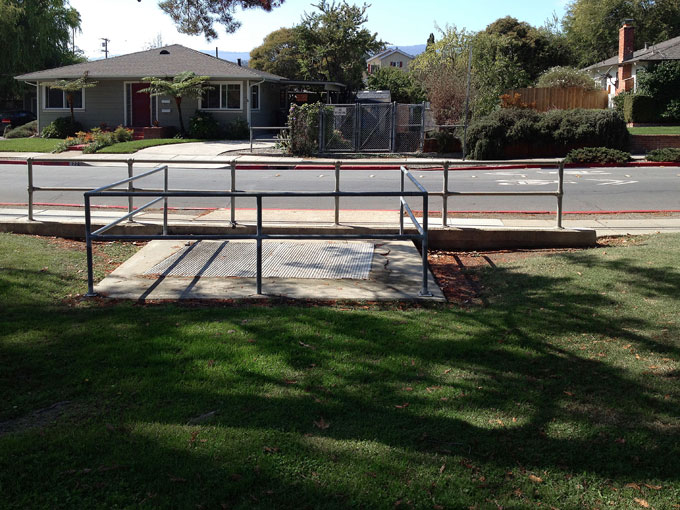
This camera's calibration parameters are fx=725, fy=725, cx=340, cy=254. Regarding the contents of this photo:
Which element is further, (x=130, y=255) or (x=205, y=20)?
(x=205, y=20)

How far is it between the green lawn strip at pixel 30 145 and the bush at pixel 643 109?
88.8ft

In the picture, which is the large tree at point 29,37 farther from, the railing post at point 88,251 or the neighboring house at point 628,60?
the railing post at point 88,251

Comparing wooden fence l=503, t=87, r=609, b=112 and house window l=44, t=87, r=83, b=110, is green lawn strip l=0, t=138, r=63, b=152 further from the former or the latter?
wooden fence l=503, t=87, r=609, b=112

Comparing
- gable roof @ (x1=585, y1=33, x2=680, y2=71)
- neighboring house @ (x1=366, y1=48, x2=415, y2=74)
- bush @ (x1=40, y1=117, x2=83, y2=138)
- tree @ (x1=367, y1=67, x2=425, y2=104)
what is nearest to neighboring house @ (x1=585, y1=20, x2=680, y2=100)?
gable roof @ (x1=585, y1=33, x2=680, y2=71)

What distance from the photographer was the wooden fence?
113ft

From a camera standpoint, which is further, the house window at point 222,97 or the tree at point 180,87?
the house window at point 222,97

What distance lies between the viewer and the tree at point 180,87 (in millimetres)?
33438

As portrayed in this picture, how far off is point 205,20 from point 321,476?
11.4 meters

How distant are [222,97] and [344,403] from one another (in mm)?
33349

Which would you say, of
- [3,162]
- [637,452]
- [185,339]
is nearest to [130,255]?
[185,339]

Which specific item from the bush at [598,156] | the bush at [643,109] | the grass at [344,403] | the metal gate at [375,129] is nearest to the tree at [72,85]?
the metal gate at [375,129]

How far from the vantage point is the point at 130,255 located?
9.72 metres

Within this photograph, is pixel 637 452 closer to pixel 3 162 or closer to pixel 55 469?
pixel 55 469

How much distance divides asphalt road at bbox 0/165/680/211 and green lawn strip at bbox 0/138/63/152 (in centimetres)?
817
